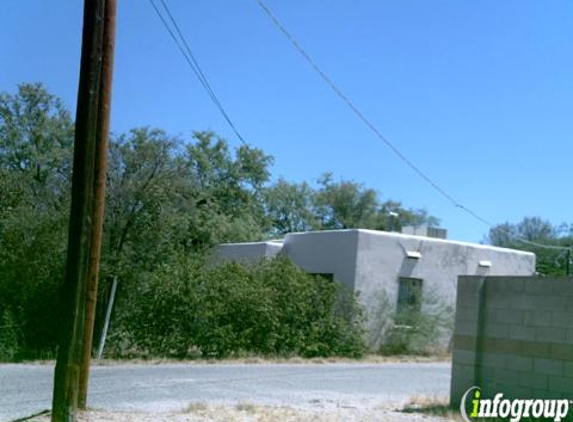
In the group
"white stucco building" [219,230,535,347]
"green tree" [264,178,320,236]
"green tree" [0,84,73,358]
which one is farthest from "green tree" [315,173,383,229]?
"green tree" [0,84,73,358]

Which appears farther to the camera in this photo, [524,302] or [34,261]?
[34,261]

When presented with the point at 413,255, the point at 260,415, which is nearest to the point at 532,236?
the point at 413,255

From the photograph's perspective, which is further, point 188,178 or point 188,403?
point 188,178

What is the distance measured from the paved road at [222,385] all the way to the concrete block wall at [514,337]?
1626 mm

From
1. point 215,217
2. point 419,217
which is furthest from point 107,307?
point 419,217

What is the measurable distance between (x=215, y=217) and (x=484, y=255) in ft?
46.6

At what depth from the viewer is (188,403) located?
39.5ft

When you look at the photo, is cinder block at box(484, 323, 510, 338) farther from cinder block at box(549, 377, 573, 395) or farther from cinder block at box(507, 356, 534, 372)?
cinder block at box(549, 377, 573, 395)

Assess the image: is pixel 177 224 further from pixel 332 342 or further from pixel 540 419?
pixel 540 419

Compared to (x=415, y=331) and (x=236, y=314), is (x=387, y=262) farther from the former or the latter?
(x=236, y=314)

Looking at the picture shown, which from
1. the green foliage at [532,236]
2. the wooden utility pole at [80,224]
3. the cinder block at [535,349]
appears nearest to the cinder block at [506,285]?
the cinder block at [535,349]

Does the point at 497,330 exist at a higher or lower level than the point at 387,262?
lower
